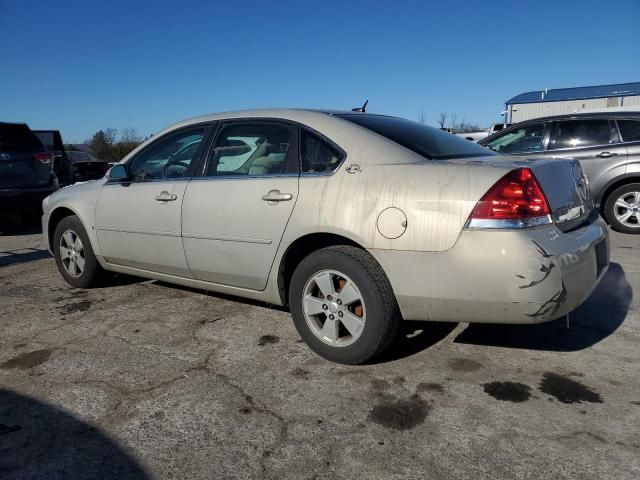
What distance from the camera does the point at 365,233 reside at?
2.80 meters

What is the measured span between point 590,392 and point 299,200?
1.87m

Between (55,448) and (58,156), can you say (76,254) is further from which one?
(58,156)

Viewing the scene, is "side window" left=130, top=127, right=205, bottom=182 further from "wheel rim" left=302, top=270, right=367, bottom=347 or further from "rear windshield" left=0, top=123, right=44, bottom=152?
"rear windshield" left=0, top=123, right=44, bottom=152

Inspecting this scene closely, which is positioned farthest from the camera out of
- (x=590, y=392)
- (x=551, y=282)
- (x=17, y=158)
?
(x=17, y=158)

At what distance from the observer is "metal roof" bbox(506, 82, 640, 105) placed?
28.2 metres

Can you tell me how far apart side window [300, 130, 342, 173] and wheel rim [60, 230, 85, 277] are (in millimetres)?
2516

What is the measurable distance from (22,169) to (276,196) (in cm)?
636

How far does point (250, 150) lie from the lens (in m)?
3.55

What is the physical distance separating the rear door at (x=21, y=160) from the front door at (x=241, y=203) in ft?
17.9

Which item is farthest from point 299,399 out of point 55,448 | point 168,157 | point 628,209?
point 628,209

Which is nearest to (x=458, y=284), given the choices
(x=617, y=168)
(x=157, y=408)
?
(x=157, y=408)

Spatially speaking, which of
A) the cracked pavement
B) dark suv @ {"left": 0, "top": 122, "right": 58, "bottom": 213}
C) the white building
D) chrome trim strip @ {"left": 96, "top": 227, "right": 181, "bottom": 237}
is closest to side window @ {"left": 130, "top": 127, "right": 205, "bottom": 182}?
chrome trim strip @ {"left": 96, "top": 227, "right": 181, "bottom": 237}

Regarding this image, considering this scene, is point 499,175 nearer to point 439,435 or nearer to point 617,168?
point 439,435

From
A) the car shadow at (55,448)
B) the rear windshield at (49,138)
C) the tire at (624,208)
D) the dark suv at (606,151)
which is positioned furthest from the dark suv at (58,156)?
the tire at (624,208)
